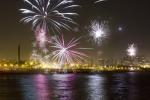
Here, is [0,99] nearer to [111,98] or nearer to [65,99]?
[65,99]

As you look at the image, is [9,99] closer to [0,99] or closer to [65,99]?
[0,99]

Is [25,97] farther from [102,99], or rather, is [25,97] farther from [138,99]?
[138,99]

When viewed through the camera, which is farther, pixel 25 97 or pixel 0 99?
pixel 25 97

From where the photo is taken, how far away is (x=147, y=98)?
221ft

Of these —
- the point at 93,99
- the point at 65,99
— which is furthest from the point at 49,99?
the point at 93,99

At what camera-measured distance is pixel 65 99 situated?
65.6 meters

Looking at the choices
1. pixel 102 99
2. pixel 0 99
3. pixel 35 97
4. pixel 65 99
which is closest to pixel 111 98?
pixel 102 99

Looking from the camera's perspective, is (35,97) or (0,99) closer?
(0,99)

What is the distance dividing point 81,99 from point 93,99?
→ 73.8 inches

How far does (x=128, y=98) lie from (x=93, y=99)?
6.26 metres

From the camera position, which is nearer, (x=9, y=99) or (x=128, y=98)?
(x=9, y=99)

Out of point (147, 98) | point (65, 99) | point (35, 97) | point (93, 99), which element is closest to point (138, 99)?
point (147, 98)

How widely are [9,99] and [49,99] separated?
5869 mm

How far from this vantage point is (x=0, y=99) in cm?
6378
